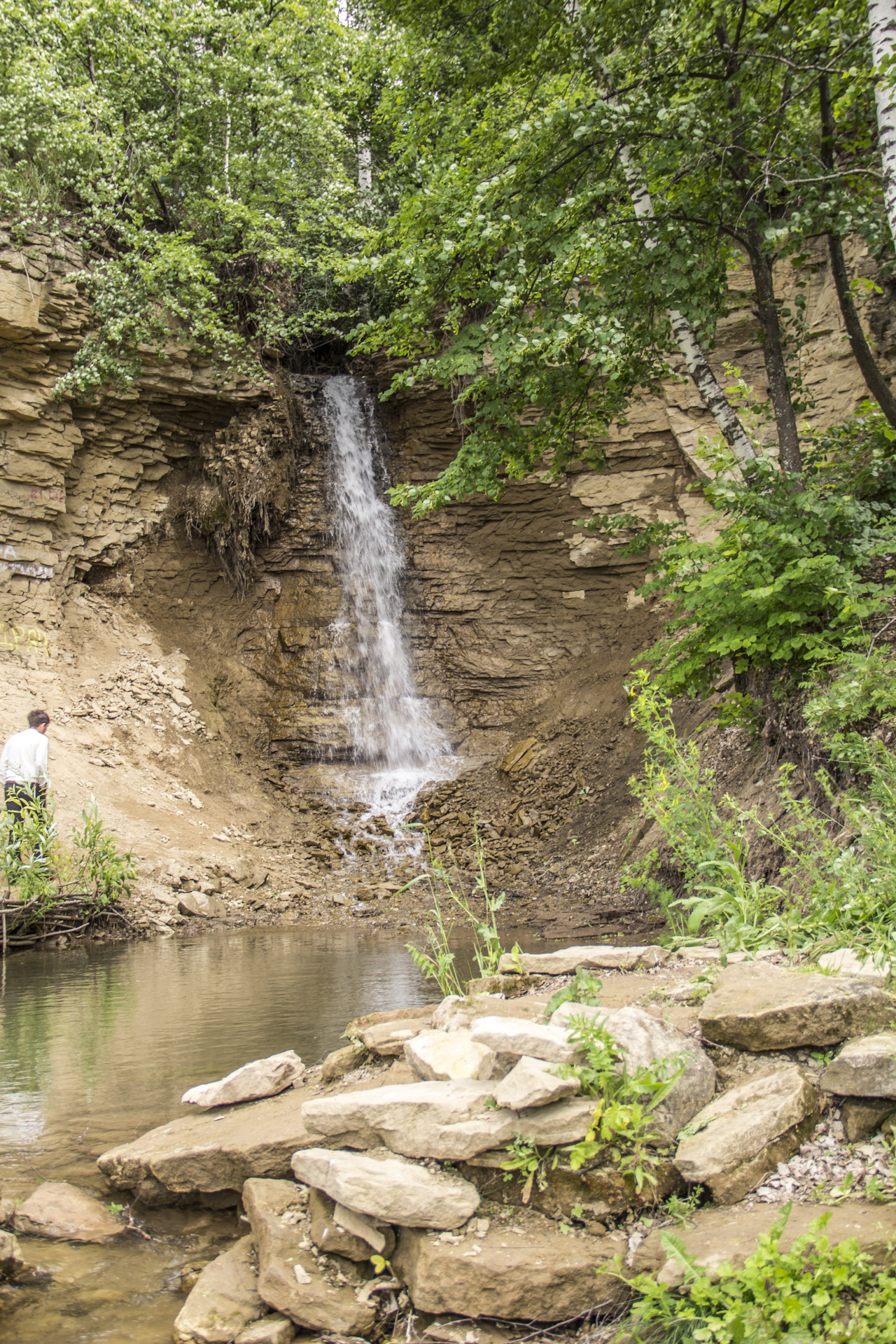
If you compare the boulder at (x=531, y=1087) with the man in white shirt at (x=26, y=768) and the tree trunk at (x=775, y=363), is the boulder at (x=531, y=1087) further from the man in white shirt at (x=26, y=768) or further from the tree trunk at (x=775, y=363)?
the man in white shirt at (x=26, y=768)

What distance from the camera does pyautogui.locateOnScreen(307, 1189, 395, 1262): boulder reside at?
208 cm

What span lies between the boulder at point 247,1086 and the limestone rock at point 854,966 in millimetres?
1951

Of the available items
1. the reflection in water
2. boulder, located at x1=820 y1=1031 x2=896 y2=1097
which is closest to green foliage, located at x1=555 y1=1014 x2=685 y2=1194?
boulder, located at x1=820 y1=1031 x2=896 y2=1097

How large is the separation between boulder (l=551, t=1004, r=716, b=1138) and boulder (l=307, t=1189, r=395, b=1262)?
28.1 inches

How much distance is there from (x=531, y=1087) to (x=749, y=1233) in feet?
1.82

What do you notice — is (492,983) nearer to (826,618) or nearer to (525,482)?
(826,618)

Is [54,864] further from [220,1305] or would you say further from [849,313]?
[849,313]

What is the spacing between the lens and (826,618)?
5.55 metres

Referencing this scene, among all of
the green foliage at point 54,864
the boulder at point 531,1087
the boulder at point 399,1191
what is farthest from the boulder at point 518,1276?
the green foliage at point 54,864

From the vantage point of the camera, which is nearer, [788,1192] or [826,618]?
[788,1192]

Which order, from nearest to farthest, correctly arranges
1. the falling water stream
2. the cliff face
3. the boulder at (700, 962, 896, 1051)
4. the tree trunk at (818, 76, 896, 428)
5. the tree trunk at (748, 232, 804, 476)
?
the boulder at (700, 962, 896, 1051) → the tree trunk at (748, 232, 804, 476) → the tree trunk at (818, 76, 896, 428) → the cliff face → the falling water stream

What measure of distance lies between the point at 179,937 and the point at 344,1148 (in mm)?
6397

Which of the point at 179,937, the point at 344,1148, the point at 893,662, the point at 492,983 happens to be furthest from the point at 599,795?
the point at 344,1148

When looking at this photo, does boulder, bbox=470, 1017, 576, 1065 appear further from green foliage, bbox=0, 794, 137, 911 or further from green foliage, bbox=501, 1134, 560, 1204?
green foliage, bbox=0, 794, 137, 911
